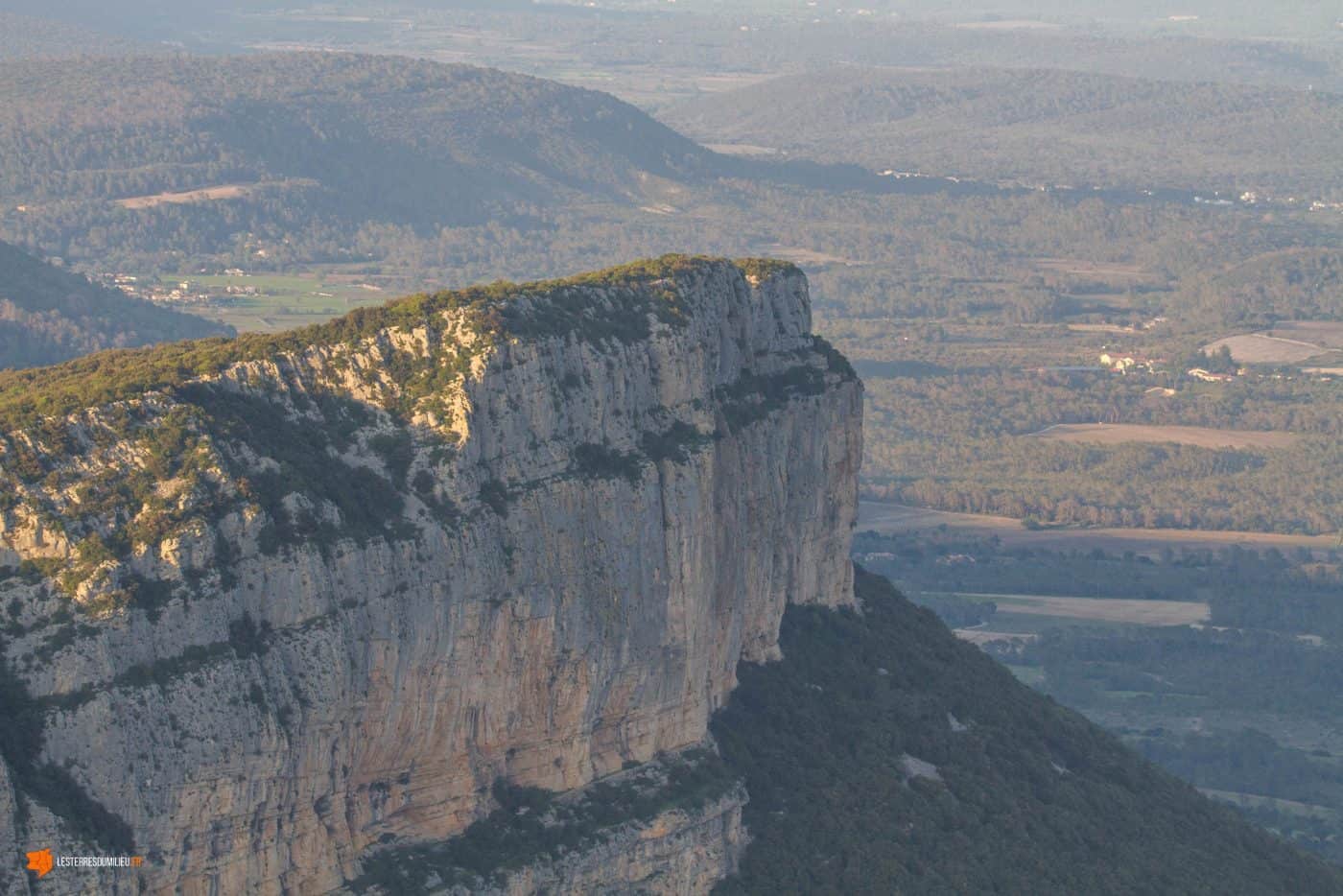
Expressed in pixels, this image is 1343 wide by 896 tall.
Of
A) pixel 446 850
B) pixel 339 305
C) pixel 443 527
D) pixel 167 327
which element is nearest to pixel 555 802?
pixel 446 850

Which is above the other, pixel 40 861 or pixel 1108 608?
pixel 40 861

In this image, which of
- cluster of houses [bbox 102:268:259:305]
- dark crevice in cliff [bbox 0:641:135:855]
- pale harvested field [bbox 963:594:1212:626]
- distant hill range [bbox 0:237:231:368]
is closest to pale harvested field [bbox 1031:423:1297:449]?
pale harvested field [bbox 963:594:1212:626]

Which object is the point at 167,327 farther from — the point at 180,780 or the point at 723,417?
→ the point at 180,780

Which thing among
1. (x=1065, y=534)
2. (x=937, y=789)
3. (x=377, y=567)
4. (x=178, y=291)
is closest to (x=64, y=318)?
(x=178, y=291)

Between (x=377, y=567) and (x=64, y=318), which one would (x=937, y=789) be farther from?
(x=64, y=318)

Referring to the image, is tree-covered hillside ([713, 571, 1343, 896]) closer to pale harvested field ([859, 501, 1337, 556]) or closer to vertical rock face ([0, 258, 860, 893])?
vertical rock face ([0, 258, 860, 893])

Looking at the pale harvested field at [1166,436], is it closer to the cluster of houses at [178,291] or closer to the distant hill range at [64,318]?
the cluster of houses at [178,291]
